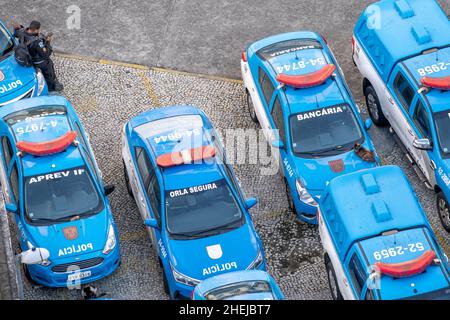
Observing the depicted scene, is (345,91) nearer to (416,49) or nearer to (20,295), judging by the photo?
(416,49)

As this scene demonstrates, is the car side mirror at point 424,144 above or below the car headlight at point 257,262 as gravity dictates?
above

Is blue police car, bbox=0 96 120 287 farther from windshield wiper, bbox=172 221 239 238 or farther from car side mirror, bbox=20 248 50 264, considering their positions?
windshield wiper, bbox=172 221 239 238

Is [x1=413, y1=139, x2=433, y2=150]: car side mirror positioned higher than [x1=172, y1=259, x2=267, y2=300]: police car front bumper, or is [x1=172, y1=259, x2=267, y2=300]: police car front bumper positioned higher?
[x1=413, y1=139, x2=433, y2=150]: car side mirror

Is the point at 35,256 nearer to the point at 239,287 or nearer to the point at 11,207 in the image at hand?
the point at 11,207

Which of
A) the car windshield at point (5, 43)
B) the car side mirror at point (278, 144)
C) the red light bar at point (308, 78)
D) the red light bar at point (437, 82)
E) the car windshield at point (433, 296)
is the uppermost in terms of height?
the red light bar at point (437, 82)

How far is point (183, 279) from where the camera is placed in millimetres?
17797

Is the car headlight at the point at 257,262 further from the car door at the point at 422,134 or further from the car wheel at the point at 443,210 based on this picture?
the car door at the point at 422,134

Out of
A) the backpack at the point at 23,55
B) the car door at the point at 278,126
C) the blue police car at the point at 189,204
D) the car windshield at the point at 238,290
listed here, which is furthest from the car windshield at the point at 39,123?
the car windshield at the point at 238,290

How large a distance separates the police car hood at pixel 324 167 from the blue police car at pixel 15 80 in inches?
215

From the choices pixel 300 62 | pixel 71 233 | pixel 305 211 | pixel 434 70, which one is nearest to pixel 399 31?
pixel 434 70

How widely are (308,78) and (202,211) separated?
11.6ft

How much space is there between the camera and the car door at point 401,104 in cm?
2031

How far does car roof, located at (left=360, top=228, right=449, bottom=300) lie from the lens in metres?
16.7

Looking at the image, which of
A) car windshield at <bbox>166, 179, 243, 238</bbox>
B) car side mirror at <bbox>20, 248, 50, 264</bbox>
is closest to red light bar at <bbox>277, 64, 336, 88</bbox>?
car windshield at <bbox>166, 179, 243, 238</bbox>
